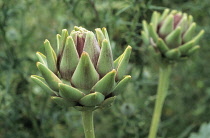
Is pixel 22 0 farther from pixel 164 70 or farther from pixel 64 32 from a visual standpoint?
pixel 64 32

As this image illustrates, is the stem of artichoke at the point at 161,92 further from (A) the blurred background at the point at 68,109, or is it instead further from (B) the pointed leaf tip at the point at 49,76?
(B) the pointed leaf tip at the point at 49,76

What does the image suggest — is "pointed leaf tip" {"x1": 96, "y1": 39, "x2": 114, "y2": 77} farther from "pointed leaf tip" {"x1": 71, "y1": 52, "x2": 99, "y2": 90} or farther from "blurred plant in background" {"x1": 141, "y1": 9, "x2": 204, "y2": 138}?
"blurred plant in background" {"x1": 141, "y1": 9, "x2": 204, "y2": 138}

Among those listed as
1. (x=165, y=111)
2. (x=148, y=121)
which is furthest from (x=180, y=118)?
(x=148, y=121)

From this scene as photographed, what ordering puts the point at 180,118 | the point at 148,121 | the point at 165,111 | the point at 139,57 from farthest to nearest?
the point at 165,111 → the point at 180,118 → the point at 148,121 → the point at 139,57

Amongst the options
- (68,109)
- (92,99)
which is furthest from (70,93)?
(68,109)

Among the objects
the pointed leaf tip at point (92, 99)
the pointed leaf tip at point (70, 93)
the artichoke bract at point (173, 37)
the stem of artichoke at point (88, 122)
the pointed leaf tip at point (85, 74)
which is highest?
the artichoke bract at point (173, 37)

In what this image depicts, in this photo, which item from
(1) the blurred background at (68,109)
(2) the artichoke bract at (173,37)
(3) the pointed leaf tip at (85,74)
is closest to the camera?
(3) the pointed leaf tip at (85,74)

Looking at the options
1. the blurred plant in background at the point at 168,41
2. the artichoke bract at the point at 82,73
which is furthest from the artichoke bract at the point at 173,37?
the artichoke bract at the point at 82,73

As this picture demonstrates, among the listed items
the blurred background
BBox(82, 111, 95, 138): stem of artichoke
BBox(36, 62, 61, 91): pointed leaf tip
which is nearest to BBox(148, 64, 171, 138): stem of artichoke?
the blurred background
